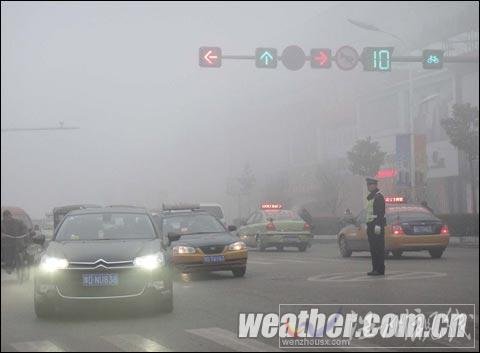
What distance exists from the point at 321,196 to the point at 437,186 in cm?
883

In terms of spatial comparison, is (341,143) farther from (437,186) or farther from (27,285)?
(27,285)

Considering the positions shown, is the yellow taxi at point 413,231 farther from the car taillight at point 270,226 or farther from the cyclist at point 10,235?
the cyclist at point 10,235

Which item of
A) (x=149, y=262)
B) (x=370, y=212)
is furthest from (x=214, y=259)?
(x=149, y=262)

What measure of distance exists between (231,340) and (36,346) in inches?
77.8

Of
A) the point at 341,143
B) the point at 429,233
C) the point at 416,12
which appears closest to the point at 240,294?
the point at 429,233

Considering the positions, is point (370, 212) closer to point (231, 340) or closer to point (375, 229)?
point (375, 229)

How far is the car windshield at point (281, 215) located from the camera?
2519cm

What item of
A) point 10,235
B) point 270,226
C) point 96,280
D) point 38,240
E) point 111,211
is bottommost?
point 270,226

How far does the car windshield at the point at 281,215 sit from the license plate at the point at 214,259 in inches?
425

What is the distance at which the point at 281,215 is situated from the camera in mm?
25547

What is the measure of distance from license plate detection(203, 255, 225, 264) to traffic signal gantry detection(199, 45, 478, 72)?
600 centimetres

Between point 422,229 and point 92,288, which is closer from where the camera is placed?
point 92,288

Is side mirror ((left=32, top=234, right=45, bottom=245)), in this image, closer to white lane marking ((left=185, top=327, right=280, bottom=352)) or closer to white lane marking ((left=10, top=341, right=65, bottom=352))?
white lane marking ((left=10, top=341, right=65, bottom=352))

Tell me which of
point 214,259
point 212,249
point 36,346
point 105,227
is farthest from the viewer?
point 212,249
